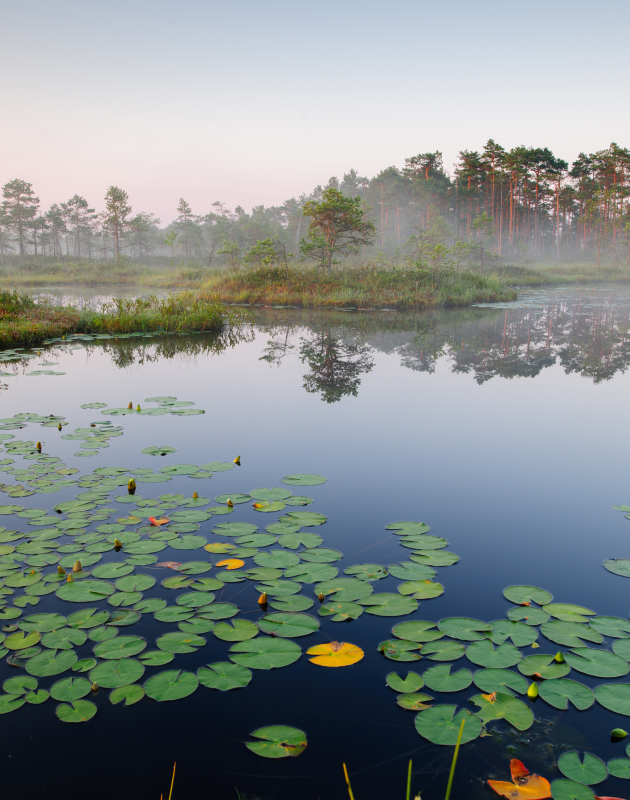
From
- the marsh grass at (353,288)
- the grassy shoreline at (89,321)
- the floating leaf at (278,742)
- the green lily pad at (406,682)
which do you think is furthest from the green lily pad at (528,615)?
the marsh grass at (353,288)

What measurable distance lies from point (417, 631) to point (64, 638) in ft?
5.44

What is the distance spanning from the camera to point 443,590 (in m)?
2.78

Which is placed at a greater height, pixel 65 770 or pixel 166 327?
pixel 166 327

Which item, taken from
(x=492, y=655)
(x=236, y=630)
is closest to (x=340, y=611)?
(x=236, y=630)

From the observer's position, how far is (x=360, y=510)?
3820mm

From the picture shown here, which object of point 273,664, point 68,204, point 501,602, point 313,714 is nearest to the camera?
point 313,714

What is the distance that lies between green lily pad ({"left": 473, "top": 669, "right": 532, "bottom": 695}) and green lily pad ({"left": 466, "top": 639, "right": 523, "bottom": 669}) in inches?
1.4

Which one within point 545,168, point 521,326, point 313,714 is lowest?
point 313,714

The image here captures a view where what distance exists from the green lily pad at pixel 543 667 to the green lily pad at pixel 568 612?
363 mm

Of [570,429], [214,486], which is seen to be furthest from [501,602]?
[570,429]

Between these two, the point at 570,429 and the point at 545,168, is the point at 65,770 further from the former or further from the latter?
the point at 545,168

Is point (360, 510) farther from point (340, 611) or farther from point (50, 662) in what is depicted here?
point (50, 662)

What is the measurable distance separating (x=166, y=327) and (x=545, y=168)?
164 feet

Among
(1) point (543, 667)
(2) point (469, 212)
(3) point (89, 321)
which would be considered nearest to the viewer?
(1) point (543, 667)
